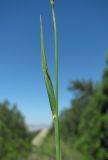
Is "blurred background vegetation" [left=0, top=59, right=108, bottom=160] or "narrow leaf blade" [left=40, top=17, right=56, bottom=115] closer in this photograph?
"narrow leaf blade" [left=40, top=17, right=56, bottom=115]

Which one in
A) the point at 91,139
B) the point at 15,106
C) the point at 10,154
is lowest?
the point at 10,154

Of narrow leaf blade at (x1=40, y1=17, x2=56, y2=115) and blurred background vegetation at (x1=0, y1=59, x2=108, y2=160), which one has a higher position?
blurred background vegetation at (x1=0, y1=59, x2=108, y2=160)

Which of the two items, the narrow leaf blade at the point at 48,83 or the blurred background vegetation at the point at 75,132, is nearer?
the narrow leaf blade at the point at 48,83

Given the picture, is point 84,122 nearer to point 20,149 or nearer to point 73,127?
point 73,127

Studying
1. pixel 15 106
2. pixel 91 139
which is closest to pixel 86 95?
pixel 91 139

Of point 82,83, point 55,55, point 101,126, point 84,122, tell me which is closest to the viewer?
point 55,55

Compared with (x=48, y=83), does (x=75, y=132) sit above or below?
above

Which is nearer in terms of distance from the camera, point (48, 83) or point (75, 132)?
point (48, 83)

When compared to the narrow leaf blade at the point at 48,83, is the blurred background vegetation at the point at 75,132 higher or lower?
higher
